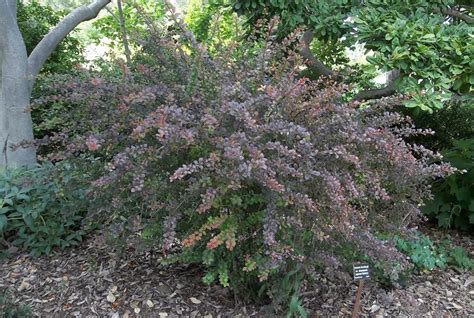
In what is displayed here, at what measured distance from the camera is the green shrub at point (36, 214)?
3.08 meters

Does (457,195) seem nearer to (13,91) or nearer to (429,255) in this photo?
(429,255)

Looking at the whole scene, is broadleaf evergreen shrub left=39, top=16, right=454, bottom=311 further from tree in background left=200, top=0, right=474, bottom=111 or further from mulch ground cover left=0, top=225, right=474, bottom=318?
tree in background left=200, top=0, right=474, bottom=111

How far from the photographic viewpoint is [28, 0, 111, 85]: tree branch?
159 inches

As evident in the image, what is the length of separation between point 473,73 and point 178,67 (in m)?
1.97

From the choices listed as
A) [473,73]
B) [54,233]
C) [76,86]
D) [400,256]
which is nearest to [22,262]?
[54,233]

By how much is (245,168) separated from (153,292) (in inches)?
49.9

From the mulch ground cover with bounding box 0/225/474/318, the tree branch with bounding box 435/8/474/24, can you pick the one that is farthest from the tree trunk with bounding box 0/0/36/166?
the tree branch with bounding box 435/8/474/24

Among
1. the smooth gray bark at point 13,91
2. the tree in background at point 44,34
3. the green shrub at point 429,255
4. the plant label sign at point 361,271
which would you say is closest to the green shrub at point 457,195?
the green shrub at point 429,255

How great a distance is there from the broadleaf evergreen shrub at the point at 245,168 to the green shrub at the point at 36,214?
54 cm

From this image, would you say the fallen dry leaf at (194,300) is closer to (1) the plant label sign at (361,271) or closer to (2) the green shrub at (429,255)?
(1) the plant label sign at (361,271)

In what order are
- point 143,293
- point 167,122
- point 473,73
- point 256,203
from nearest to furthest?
point 167,122
point 256,203
point 143,293
point 473,73

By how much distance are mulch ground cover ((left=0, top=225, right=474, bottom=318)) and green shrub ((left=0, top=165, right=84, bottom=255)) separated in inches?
4.2

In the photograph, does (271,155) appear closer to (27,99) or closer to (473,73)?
(473,73)

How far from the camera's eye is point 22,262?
3.16 metres
